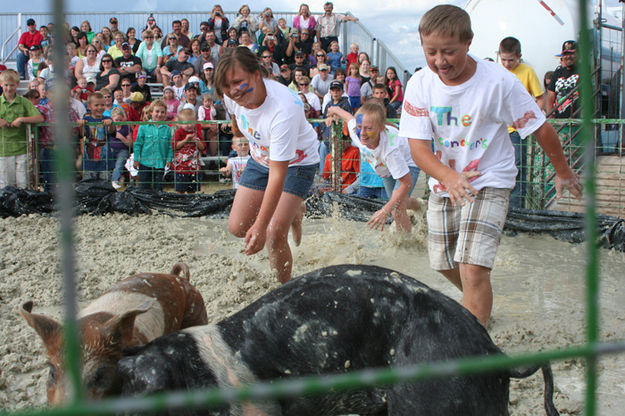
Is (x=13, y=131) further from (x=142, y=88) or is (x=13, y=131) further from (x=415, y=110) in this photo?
(x=415, y=110)

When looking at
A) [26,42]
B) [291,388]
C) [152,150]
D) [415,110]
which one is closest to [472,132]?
[415,110]

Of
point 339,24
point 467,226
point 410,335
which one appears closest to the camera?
point 410,335

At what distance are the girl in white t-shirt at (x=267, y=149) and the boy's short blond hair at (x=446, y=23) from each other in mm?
1105

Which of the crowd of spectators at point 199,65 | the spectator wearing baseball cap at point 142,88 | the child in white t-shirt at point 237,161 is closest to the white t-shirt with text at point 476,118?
the child in white t-shirt at point 237,161

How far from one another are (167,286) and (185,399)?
1.99m

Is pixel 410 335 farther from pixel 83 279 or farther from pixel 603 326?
pixel 83 279

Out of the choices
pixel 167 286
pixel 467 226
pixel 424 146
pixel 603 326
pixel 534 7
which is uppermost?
pixel 534 7

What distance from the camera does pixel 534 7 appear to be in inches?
390

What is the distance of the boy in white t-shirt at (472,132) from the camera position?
2719 millimetres

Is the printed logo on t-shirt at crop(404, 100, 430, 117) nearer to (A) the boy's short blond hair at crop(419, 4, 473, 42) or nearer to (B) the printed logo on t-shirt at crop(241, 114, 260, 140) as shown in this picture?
(A) the boy's short blond hair at crop(419, 4, 473, 42)

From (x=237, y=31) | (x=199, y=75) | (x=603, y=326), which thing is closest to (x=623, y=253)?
(x=603, y=326)

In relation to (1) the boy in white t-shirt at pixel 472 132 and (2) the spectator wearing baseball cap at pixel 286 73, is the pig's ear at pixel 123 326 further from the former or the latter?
(2) the spectator wearing baseball cap at pixel 286 73

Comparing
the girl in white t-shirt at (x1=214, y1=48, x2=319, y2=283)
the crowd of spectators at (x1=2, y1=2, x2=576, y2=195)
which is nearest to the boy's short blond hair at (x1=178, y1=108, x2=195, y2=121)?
the crowd of spectators at (x1=2, y1=2, x2=576, y2=195)

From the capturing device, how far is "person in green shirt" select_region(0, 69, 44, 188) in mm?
7543
